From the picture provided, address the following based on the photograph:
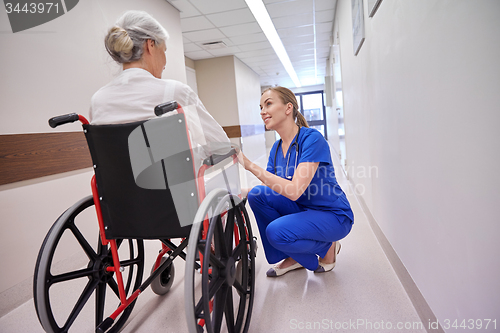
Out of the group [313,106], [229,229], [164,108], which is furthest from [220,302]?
[313,106]

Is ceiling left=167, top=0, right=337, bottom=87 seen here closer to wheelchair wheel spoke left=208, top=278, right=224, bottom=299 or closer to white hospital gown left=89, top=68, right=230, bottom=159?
white hospital gown left=89, top=68, right=230, bottom=159

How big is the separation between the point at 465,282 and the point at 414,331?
0.51 metres

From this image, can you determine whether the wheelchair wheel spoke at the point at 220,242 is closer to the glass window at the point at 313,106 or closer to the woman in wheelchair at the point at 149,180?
the woman in wheelchair at the point at 149,180

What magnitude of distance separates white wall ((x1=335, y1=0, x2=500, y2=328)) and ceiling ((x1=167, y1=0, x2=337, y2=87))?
10.1 ft

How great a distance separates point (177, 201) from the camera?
109 cm

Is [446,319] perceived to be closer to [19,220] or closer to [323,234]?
[323,234]

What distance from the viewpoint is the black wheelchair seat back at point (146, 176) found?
1043 millimetres

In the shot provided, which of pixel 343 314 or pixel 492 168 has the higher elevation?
pixel 492 168

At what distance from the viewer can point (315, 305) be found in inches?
59.4

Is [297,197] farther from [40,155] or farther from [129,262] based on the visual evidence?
[40,155]

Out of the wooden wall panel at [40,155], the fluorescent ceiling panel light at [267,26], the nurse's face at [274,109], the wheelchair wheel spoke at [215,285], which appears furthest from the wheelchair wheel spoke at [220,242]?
the fluorescent ceiling panel light at [267,26]

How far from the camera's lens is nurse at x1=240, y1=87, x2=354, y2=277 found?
150 centimetres

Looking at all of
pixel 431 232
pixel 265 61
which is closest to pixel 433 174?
pixel 431 232

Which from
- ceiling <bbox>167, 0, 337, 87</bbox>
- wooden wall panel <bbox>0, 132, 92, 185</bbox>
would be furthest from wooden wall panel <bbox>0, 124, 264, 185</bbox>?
ceiling <bbox>167, 0, 337, 87</bbox>
